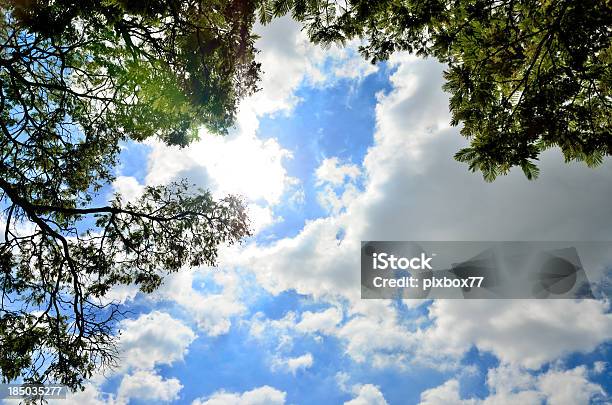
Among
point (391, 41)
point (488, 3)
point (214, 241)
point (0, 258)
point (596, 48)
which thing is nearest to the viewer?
point (596, 48)

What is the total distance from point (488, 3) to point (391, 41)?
210 centimetres

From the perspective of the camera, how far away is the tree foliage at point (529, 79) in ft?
12.0

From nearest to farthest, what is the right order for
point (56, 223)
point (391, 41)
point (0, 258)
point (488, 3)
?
point (488, 3) → point (391, 41) → point (0, 258) → point (56, 223)

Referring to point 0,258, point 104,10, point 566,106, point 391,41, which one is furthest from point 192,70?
point 0,258

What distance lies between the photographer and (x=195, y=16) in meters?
6.20

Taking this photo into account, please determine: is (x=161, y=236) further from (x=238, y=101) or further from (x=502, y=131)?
(x=502, y=131)

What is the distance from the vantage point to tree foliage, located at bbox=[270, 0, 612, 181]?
3656 millimetres

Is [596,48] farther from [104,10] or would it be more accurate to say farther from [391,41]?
[104,10]

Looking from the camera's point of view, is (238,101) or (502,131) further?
(238,101)

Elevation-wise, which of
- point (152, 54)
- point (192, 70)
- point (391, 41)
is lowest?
point (192, 70)

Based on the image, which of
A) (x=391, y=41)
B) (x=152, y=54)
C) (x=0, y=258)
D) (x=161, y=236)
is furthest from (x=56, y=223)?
(x=391, y=41)

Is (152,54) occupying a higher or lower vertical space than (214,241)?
higher

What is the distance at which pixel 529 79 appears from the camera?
4.23 meters

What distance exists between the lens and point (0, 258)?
7.35 meters
